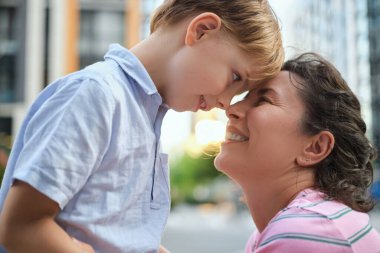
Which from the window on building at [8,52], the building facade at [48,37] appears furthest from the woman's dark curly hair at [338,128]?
the window on building at [8,52]

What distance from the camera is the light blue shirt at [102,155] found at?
2.31 feet

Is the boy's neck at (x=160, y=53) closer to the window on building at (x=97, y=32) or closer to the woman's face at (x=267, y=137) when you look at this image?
the woman's face at (x=267, y=137)

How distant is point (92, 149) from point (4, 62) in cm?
1092

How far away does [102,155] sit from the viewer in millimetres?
746

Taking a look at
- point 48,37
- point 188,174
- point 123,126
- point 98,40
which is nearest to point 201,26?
point 123,126

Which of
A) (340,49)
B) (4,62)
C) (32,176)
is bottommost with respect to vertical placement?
(4,62)

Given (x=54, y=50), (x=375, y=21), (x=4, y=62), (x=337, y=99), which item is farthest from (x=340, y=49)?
(x=337, y=99)

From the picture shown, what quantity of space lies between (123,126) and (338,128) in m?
0.42

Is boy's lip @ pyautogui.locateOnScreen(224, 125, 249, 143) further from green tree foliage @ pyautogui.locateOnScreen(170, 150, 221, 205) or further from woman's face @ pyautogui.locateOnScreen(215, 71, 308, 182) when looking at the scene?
green tree foliage @ pyautogui.locateOnScreen(170, 150, 221, 205)

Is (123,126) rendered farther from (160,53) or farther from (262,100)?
(262,100)

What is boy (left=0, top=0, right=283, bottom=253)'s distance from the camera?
70 cm

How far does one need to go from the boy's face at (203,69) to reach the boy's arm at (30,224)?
28cm

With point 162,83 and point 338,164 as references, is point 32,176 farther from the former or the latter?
point 338,164

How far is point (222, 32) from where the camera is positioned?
89cm
